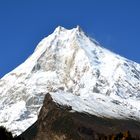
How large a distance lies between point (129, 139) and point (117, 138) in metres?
6.00

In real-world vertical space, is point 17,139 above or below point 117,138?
below

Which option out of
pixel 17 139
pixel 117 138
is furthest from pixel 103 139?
pixel 17 139

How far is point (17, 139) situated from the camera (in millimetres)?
137375

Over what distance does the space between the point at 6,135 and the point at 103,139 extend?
83.5ft

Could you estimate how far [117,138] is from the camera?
480 feet

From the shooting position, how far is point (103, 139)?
15388 centimetres

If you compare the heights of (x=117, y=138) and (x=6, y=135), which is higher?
(x=117, y=138)

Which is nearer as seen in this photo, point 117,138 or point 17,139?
point 17,139

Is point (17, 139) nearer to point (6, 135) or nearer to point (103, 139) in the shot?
point (6, 135)

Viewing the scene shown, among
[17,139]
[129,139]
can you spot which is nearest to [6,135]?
[17,139]

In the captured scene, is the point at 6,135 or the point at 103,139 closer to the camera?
the point at 6,135

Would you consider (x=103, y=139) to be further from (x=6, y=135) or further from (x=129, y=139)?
(x=6, y=135)

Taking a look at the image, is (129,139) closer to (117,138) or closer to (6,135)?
(117,138)

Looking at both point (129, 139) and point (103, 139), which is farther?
point (103, 139)
